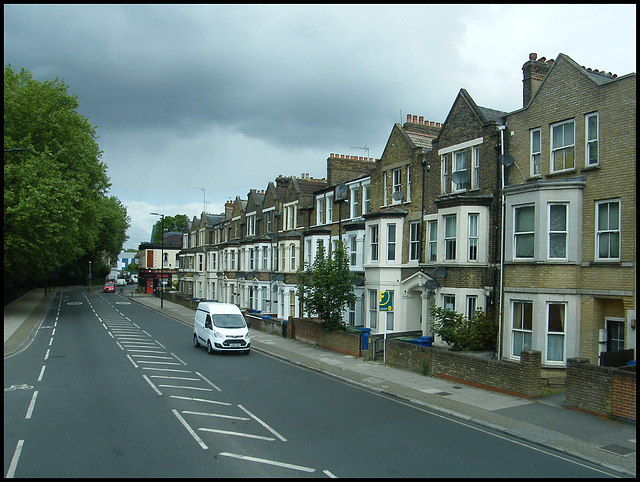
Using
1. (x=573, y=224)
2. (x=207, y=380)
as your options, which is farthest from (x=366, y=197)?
(x=207, y=380)

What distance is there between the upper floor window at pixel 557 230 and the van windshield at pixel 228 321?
47.8 ft

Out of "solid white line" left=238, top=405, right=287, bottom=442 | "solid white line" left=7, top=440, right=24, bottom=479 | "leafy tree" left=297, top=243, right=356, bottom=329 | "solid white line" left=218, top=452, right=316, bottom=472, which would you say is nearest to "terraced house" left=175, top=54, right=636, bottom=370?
"leafy tree" left=297, top=243, right=356, bottom=329

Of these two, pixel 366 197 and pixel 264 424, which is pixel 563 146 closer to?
pixel 264 424

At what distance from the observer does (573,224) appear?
16.1m

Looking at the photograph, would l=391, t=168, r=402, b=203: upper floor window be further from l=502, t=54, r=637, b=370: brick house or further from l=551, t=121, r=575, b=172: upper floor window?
l=551, t=121, r=575, b=172: upper floor window

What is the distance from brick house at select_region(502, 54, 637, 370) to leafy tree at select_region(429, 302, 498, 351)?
153cm

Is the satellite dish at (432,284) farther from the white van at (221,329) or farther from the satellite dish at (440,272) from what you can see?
the white van at (221,329)

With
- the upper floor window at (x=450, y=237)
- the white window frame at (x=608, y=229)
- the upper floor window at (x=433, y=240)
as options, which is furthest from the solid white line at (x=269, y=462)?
the upper floor window at (x=433, y=240)

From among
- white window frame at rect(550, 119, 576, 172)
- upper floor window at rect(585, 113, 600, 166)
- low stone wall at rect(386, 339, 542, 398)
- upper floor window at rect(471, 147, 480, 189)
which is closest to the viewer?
low stone wall at rect(386, 339, 542, 398)

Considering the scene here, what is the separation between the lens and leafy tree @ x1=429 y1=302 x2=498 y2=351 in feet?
62.3

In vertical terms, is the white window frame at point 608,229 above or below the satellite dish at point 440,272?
above

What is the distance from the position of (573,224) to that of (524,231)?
161 centimetres

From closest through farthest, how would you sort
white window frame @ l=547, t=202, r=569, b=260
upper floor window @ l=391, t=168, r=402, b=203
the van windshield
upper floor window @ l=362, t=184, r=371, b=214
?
white window frame @ l=547, t=202, r=569, b=260, the van windshield, upper floor window @ l=391, t=168, r=402, b=203, upper floor window @ l=362, t=184, r=371, b=214

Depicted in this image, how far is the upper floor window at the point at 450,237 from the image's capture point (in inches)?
833
